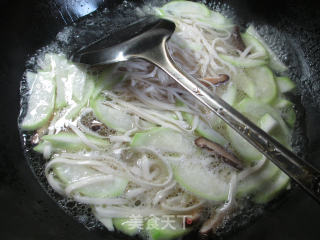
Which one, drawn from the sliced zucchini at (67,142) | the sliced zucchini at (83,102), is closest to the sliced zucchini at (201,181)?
the sliced zucchini at (67,142)

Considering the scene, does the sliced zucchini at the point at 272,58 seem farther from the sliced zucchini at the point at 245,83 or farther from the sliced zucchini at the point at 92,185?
the sliced zucchini at the point at 92,185

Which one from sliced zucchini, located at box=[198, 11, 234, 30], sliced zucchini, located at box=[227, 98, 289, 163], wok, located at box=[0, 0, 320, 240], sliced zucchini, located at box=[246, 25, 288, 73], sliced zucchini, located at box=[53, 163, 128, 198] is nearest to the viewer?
wok, located at box=[0, 0, 320, 240]

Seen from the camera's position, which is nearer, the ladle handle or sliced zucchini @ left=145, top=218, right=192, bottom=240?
the ladle handle

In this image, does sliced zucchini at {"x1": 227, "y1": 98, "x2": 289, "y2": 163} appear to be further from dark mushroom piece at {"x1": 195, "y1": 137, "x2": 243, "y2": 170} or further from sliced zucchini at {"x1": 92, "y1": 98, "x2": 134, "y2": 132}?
sliced zucchini at {"x1": 92, "y1": 98, "x2": 134, "y2": 132}

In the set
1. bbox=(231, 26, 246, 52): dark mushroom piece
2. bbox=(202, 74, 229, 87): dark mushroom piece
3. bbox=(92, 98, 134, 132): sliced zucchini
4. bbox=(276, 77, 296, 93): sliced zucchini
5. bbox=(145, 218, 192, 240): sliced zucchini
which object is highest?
bbox=(231, 26, 246, 52): dark mushroom piece

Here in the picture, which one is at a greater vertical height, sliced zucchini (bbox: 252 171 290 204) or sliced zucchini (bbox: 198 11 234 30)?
sliced zucchini (bbox: 198 11 234 30)

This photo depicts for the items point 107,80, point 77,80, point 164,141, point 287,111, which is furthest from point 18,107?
point 287,111

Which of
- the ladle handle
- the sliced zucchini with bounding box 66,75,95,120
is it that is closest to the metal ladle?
the ladle handle

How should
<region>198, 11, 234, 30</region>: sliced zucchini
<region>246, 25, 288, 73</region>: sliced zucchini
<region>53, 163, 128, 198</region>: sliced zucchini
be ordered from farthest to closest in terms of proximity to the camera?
<region>198, 11, 234, 30</region>: sliced zucchini < <region>246, 25, 288, 73</region>: sliced zucchini < <region>53, 163, 128, 198</region>: sliced zucchini
